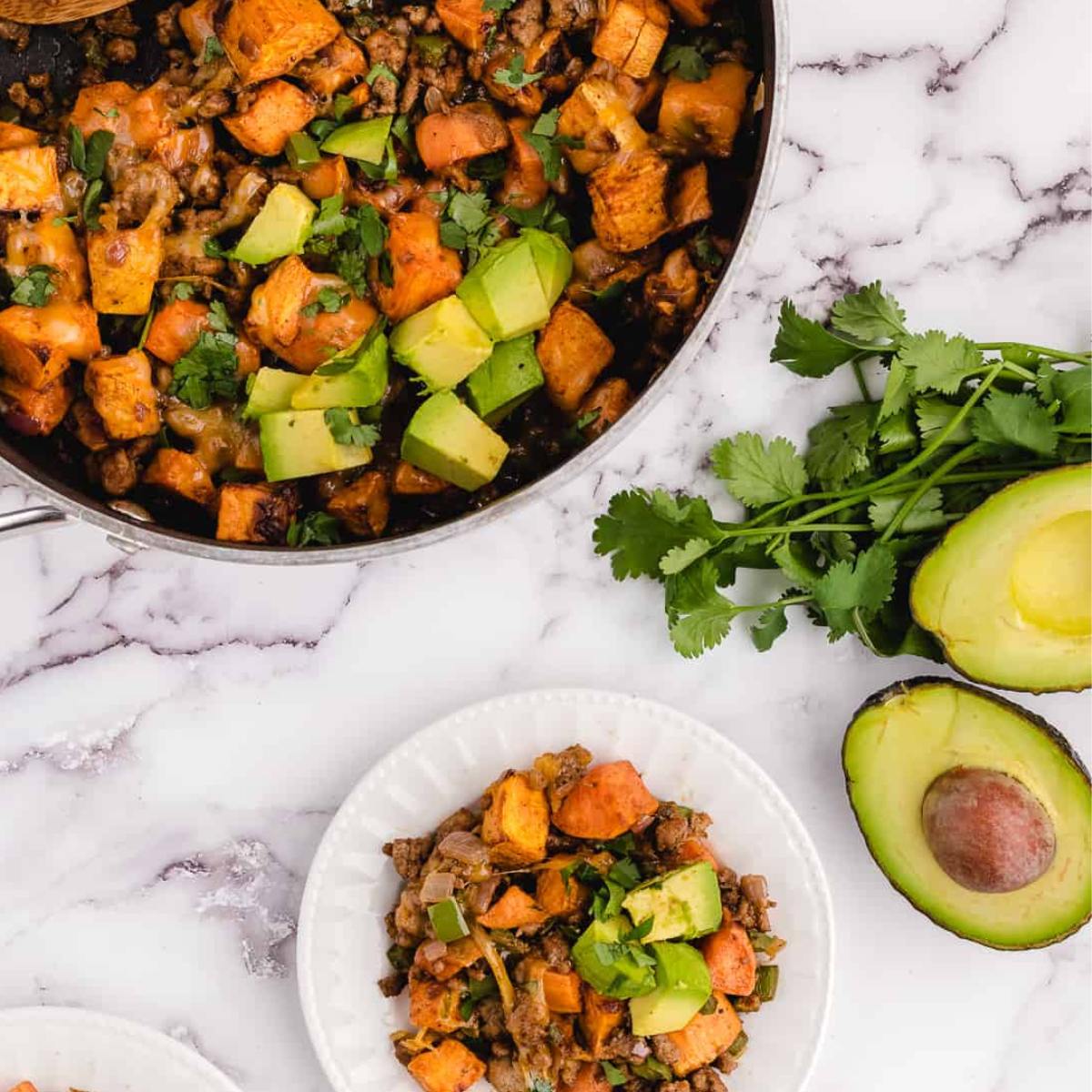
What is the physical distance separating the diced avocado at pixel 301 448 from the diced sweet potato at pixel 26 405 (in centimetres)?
→ 27

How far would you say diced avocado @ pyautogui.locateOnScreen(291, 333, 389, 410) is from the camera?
4.94 ft

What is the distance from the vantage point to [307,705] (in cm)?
191

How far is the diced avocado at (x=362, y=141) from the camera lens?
1.56m

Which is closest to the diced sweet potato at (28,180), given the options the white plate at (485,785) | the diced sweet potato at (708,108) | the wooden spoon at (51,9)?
the wooden spoon at (51,9)

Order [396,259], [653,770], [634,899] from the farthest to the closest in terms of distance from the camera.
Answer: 1. [653,770]
2. [634,899]
3. [396,259]

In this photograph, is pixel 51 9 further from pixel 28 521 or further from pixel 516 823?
pixel 516 823

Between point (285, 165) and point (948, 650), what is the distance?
1.06 m

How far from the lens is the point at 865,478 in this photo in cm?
179

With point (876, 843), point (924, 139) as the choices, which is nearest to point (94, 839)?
point (876, 843)

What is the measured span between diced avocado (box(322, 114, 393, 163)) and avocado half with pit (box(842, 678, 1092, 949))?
1.01 meters

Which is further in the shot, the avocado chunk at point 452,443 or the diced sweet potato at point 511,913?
the diced sweet potato at point 511,913

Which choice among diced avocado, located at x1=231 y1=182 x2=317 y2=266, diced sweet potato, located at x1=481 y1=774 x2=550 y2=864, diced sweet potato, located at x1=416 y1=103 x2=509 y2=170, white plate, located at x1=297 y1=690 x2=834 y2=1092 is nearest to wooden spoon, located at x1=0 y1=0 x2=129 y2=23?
diced avocado, located at x1=231 y1=182 x2=317 y2=266

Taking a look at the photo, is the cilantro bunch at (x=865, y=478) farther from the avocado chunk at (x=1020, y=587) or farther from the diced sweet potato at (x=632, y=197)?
the diced sweet potato at (x=632, y=197)

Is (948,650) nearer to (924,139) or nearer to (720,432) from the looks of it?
(720,432)
